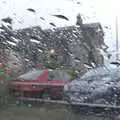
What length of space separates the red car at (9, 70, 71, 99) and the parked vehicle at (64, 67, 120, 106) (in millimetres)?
329

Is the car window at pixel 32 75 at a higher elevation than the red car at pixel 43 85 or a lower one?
higher

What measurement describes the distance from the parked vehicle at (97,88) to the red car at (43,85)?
329 millimetres

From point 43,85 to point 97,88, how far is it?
129 centimetres

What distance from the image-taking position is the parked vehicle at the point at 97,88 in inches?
318

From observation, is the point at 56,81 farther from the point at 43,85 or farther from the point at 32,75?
the point at 32,75

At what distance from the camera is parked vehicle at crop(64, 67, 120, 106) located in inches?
318

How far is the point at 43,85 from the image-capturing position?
9.10 metres

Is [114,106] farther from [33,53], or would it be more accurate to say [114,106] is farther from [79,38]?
[33,53]

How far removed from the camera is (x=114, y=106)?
733 centimetres

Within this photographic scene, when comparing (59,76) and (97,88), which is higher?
(59,76)

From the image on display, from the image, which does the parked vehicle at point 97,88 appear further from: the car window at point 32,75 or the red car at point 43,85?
the car window at point 32,75

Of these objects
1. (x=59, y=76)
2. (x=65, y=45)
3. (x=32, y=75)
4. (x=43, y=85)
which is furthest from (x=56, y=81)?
(x=32, y=75)

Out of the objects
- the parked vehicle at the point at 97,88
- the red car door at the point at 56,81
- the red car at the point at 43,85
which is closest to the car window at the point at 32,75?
the red car at the point at 43,85

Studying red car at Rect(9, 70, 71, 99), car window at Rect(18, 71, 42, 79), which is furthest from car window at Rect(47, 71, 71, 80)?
car window at Rect(18, 71, 42, 79)
